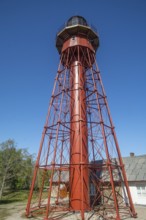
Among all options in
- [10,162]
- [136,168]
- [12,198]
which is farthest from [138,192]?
[12,198]

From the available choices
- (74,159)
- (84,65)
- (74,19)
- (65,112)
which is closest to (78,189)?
(74,159)

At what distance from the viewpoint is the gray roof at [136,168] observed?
1873 centimetres

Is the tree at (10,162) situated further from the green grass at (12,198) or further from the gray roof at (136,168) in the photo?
the gray roof at (136,168)

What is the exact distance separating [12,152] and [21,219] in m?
14.0

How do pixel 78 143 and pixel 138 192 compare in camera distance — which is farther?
pixel 138 192

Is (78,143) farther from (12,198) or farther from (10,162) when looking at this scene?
(12,198)

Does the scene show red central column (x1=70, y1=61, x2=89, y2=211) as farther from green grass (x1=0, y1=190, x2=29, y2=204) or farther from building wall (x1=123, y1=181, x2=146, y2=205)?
green grass (x1=0, y1=190, x2=29, y2=204)

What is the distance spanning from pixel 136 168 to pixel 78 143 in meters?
9.54

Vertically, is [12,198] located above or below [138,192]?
above

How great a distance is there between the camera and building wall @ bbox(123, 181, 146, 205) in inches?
705

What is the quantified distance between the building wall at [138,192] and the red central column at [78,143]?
7.35 meters

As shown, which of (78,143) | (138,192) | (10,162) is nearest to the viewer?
(78,143)

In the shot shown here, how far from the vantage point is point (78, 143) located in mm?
14664

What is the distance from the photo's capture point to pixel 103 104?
16.7 meters
